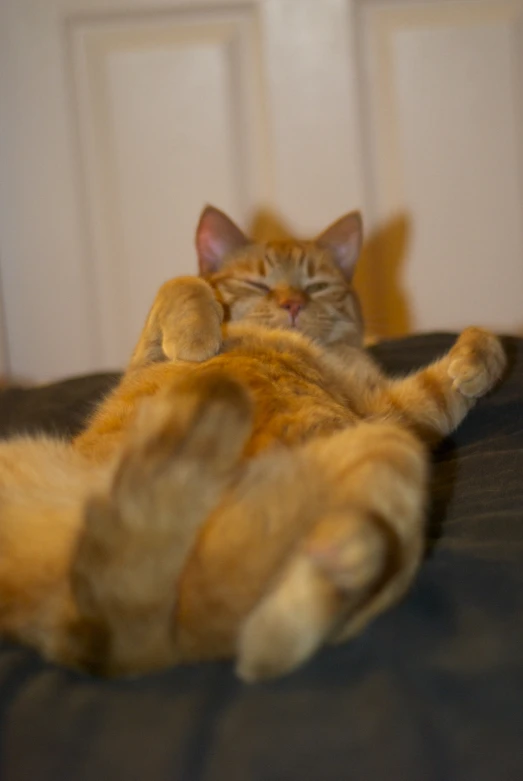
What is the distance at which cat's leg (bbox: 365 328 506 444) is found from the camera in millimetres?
1622

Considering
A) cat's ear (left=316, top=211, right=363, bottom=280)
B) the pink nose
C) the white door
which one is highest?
the white door

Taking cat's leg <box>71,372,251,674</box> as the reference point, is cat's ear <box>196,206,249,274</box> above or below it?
above

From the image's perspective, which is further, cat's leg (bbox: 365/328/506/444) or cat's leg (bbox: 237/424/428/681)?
cat's leg (bbox: 365/328/506/444)

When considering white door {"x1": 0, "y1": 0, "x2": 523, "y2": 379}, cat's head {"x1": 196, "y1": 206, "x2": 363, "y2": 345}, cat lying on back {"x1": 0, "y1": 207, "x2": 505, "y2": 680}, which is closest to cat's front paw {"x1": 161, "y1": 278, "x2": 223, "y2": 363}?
cat's head {"x1": 196, "y1": 206, "x2": 363, "y2": 345}

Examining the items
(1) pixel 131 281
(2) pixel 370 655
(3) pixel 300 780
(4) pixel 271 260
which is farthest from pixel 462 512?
(1) pixel 131 281

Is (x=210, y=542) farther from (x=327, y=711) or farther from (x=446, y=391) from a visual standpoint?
(x=446, y=391)

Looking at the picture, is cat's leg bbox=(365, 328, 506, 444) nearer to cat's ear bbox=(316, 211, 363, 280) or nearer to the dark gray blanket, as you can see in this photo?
cat's ear bbox=(316, 211, 363, 280)

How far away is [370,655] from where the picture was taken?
0.73 meters

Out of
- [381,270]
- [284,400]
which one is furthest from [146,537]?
[381,270]

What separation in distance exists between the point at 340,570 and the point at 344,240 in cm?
165

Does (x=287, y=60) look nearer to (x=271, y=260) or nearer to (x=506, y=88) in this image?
(x=506, y=88)

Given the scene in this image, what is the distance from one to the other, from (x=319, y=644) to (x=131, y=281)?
2144 mm

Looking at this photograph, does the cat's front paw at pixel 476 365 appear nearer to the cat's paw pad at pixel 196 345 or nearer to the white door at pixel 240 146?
the cat's paw pad at pixel 196 345

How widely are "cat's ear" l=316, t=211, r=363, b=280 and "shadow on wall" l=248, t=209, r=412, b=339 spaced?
1.62ft
